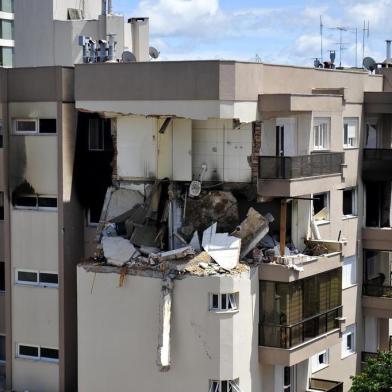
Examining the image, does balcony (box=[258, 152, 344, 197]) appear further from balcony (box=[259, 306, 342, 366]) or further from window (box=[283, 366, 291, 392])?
window (box=[283, 366, 291, 392])

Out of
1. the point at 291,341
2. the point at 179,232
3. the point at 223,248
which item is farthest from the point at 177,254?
the point at 291,341

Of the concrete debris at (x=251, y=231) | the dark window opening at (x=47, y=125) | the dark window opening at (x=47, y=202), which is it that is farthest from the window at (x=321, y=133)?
the dark window opening at (x=47, y=202)

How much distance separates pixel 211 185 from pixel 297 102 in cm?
377

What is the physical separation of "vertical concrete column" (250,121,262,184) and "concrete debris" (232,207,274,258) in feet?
3.82

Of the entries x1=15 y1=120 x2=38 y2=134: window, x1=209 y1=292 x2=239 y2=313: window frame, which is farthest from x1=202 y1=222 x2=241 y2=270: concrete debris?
x1=15 y1=120 x2=38 y2=134: window

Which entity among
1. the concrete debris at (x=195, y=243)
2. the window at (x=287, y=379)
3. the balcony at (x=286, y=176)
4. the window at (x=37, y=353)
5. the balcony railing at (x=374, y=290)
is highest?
the balcony at (x=286, y=176)

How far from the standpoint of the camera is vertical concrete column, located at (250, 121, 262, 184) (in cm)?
3259

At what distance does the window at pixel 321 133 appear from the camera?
3531cm

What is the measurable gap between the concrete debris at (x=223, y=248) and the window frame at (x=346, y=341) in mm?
8334

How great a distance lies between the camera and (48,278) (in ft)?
113

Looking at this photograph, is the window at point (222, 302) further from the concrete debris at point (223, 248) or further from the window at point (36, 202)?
the window at point (36, 202)

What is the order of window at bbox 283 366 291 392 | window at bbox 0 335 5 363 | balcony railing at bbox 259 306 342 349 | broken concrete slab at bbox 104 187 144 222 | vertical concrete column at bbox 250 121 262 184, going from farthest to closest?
window at bbox 0 335 5 363
window at bbox 283 366 291 392
broken concrete slab at bbox 104 187 144 222
vertical concrete column at bbox 250 121 262 184
balcony railing at bbox 259 306 342 349

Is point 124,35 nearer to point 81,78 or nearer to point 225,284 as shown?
point 81,78

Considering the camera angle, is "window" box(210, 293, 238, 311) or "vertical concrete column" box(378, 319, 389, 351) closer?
"window" box(210, 293, 238, 311)
